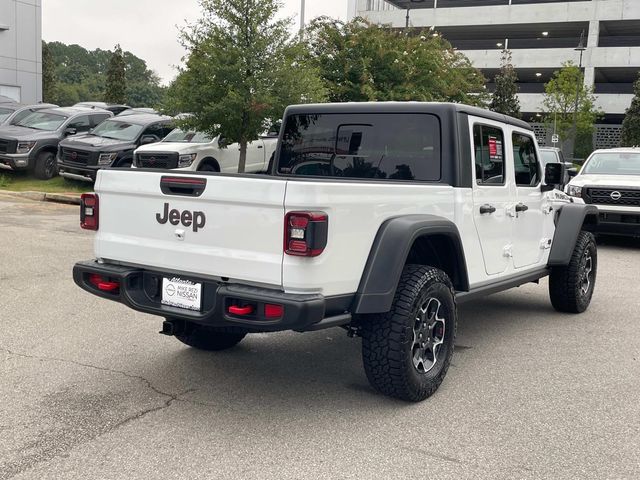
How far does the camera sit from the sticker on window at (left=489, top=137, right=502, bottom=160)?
5.25m

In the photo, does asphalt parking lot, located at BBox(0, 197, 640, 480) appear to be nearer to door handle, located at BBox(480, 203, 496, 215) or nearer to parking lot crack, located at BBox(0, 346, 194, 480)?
parking lot crack, located at BBox(0, 346, 194, 480)

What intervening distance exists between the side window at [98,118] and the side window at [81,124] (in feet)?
0.46

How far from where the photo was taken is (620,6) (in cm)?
4850

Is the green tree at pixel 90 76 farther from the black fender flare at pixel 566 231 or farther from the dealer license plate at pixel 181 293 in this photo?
the dealer license plate at pixel 181 293

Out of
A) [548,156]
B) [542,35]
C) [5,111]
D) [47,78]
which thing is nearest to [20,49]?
[5,111]

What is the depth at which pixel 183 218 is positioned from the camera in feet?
13.1

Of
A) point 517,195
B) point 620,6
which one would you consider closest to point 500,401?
point 517,195

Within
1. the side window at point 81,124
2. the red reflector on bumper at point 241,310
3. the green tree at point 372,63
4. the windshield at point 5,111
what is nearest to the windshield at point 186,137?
the side window at point 81,124

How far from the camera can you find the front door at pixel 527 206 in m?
5.69

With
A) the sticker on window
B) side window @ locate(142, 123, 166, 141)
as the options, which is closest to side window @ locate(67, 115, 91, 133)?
side window @ locate(142, 123, 166, 141)

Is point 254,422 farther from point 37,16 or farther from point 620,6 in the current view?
point 620,6

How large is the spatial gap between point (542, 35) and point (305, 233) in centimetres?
5751

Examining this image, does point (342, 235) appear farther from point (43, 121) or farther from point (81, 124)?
point (43, 121)

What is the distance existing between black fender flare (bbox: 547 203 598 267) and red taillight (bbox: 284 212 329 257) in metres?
3.54
